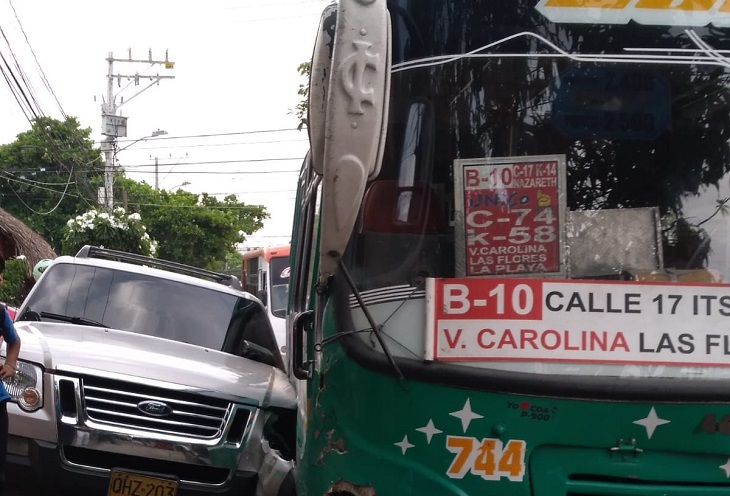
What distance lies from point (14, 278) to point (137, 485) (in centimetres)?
1709

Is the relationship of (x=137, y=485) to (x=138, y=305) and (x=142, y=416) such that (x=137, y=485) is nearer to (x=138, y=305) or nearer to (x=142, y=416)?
(x=142, y=416)

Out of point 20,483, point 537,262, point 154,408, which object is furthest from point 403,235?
point 20,483

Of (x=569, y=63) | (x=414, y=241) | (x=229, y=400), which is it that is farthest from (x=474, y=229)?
(x=229, y=400)

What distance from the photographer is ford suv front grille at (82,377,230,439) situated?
213 inches

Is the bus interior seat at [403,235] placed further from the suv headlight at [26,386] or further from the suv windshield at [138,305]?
the suv windshield at [138,305]

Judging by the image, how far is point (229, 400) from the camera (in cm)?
562

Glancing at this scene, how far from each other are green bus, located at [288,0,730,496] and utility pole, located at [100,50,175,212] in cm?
2769

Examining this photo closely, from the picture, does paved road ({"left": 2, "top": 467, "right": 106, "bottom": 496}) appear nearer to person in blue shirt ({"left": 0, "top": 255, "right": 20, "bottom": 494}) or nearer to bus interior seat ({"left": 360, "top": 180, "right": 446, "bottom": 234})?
person in blue shirt ({"left": 0, "top": 255, "right": 20, "bottom": 494})

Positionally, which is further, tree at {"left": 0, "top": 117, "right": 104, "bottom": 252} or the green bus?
tree at {"left": 0, "top": 117, "right": 104, "bottom": 252}

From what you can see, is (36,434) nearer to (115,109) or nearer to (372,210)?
(372,210)

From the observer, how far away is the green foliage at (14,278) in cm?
2062

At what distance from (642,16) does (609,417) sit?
136 cm

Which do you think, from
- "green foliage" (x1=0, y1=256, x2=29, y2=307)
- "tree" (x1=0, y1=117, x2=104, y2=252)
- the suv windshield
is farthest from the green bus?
"tree" (x1=0, y1=117, x2=104, y2=252)

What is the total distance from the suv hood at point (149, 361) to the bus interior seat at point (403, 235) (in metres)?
2.58
